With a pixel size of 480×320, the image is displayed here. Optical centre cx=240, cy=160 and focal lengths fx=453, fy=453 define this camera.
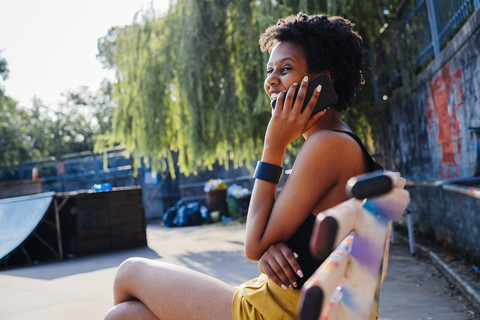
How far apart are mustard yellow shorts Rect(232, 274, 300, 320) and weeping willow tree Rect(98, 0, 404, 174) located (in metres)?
7.31

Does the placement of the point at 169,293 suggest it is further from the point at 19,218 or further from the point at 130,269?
the point at 19,218

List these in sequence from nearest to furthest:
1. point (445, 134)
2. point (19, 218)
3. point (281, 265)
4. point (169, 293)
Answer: point (281, 265), point (169, 293), point (445, 134), point (19, 218)

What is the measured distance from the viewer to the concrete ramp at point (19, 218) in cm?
852

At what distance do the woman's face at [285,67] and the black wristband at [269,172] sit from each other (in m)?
0.33

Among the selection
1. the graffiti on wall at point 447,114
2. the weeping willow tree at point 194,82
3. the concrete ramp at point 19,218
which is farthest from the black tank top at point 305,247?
the concrete ramp at point 19,218

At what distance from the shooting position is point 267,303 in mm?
1449

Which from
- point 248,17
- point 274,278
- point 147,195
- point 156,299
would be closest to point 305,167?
point 274,278

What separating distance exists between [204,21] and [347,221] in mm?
9834

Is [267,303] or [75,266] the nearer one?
[267,303]

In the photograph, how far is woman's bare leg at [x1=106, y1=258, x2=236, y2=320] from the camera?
1.54 metres

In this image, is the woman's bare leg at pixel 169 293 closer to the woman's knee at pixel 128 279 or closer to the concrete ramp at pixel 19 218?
the woman's knee at pixel 128 279

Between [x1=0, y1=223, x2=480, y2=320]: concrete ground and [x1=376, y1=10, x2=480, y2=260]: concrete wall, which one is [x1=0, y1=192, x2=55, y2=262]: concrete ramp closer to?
[x1=0, y1=223, x2=480, y2=320]: concrete ground

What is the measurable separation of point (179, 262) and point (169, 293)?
6.33 m

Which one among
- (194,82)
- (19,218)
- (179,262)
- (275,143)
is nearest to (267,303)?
(275,143)
